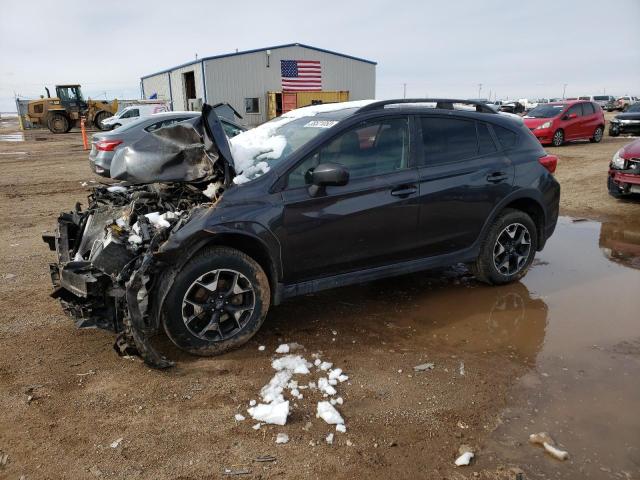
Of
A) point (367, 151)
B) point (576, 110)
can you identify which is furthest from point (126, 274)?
point (576, 110)

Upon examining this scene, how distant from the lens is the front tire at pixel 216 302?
135 inches

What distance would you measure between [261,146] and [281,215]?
756 millimetres

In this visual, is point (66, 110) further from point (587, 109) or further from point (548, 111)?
point (587, 109)

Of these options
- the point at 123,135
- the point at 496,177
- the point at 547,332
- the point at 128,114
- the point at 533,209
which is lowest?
the point at 547,332

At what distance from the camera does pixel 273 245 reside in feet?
12.1

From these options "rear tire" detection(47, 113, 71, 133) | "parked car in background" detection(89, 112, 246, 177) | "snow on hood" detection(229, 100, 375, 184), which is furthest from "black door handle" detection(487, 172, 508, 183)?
"rear tire" detection(47, 113, 71, 133)

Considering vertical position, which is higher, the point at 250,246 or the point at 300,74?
the point at 300,74

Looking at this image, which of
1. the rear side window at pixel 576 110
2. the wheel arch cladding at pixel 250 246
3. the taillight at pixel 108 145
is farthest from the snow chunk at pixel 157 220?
the rear side window at pixel 576 110

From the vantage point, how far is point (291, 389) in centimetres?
325

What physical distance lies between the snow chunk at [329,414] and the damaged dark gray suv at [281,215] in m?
0.92

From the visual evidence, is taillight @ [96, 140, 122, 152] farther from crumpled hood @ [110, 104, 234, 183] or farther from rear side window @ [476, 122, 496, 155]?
rear side window @ [476, 122, 496, 155]

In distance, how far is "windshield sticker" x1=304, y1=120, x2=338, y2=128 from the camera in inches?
160

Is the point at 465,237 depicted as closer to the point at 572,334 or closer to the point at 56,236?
the point at 572,334

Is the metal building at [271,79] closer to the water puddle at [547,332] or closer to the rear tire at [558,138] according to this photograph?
the rear tire at [558,138]
